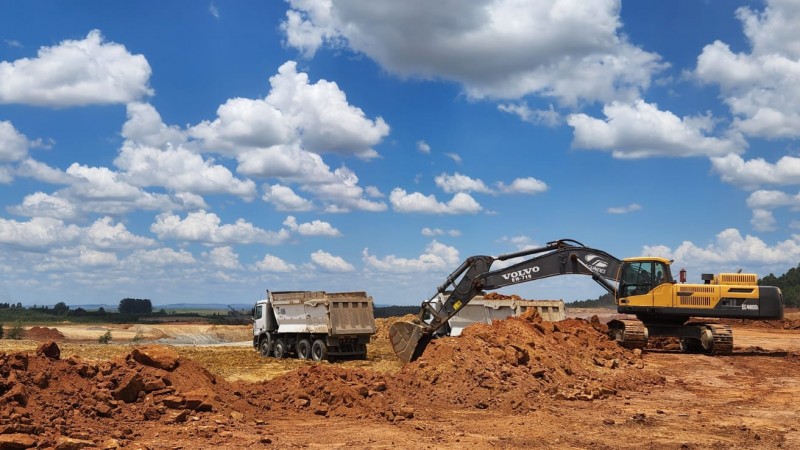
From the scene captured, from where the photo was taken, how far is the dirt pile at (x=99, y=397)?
11.3 meters

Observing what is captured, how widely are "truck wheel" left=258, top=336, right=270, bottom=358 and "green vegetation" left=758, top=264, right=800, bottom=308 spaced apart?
170ft

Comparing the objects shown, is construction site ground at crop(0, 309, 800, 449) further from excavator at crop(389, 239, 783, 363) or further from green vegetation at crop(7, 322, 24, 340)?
green vegetation at crop(7, 322, 24, 340)

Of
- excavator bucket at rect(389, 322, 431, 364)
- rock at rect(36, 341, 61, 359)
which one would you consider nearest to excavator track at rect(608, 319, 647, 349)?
excavator bucket at rect(389, 322, 431, 364)

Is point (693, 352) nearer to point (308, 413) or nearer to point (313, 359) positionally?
point (313, 359)

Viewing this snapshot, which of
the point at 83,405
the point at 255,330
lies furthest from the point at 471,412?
the point at 255,330

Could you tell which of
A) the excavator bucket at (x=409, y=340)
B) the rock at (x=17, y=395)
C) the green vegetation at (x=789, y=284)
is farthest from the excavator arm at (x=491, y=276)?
the green vegetation at (x=789, y=284)

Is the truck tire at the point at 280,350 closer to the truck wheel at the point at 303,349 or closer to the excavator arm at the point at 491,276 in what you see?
the truck wheel at the point at 303,349

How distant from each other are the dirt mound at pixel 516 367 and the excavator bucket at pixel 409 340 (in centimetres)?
120

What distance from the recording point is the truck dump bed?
25781 mm

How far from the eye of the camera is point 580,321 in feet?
83.8

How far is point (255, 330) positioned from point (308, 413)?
16.3m

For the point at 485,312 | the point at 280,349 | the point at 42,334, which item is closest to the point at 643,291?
the point at 485,312

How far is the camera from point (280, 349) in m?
28.3

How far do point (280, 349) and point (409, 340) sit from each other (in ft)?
29.7
